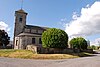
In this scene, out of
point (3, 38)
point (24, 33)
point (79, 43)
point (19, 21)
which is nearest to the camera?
point (24, 33)

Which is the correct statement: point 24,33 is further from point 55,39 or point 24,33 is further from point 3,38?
point 55,39

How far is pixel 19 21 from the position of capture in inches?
2275

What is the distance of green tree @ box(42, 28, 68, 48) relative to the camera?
36.6m

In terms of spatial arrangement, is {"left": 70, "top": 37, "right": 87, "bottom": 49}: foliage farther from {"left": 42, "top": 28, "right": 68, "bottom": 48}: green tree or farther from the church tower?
the church tower

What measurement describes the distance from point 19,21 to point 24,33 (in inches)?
278

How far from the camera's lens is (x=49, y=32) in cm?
3769

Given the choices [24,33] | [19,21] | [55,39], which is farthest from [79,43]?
[19,21]

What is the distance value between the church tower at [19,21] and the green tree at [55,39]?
68.2 ft

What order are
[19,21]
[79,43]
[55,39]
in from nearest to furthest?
[55,39]
[79,43]
[19,21]

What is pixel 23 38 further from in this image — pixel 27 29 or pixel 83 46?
pixel 83 46

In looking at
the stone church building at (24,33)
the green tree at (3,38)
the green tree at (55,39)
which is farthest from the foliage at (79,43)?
the green tree at (3,38)

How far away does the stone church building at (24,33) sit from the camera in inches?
1960

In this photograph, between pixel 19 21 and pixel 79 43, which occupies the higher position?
pixel 19 21

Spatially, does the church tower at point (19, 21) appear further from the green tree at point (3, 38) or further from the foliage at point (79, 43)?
the foliage at point (79, 43)
